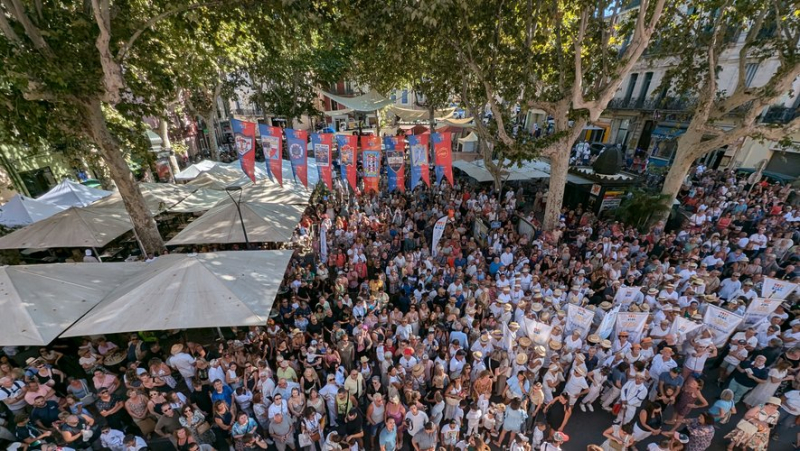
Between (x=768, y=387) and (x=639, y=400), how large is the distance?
2.54 m

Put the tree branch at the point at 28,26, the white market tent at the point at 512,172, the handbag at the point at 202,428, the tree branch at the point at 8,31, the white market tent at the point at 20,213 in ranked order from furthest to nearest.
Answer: the white market tent at the point at 512,172, the white market tent at the point at 20,213, the tree branch at the point at 28,26, the tree branch at the point at 8,31, the handbag at the point at 202,428

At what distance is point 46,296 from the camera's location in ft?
21.2

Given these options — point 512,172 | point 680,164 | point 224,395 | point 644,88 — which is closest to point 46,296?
point 224,395

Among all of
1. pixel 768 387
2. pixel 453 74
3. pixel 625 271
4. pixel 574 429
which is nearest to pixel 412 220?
pixel 453 74

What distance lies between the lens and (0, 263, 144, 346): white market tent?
583 centimetres

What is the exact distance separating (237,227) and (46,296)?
427 centimetres

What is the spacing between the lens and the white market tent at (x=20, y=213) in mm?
11453

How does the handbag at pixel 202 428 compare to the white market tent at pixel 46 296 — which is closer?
the handbag at pixel 202 428

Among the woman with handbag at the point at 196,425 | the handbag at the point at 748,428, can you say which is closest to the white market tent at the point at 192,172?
the woman with handbag at the point at 196,425

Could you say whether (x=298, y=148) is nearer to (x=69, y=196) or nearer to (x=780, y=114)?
(x=69, y=196)

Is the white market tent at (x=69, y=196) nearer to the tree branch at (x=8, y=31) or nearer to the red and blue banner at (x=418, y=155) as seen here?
the tree branch at (x=8, y=31)

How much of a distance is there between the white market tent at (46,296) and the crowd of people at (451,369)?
0.92m

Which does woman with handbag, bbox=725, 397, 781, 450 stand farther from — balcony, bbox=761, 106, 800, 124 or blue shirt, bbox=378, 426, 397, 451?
balcony, bbox=761, 106, 800, 124

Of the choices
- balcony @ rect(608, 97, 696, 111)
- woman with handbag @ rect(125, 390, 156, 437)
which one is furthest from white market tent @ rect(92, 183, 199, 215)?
balcony @ rect(608, 97, 696, 111)
